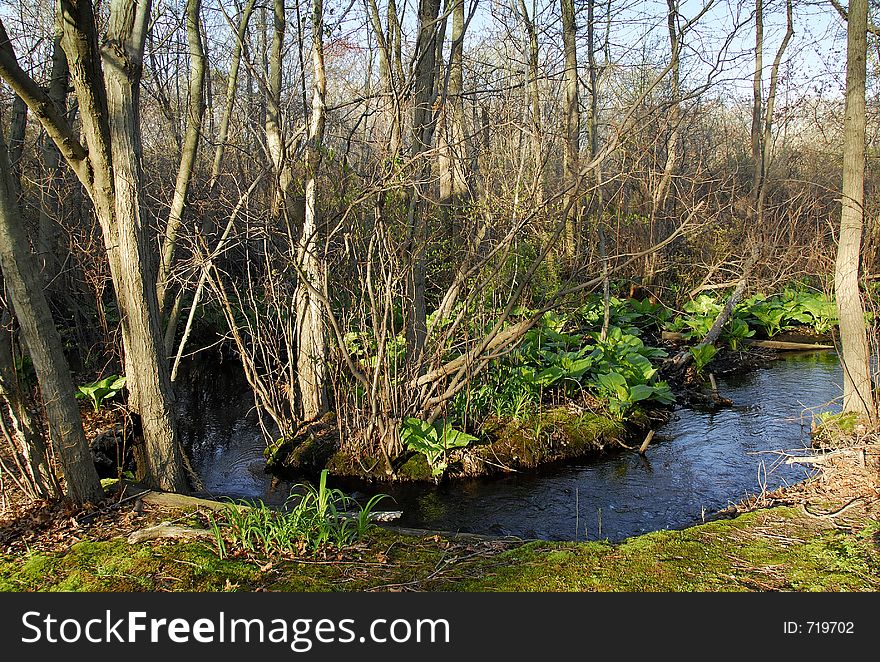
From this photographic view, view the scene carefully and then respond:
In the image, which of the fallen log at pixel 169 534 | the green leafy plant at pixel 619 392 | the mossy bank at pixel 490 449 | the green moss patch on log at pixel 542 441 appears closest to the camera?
the fallen log at pixel 169 534

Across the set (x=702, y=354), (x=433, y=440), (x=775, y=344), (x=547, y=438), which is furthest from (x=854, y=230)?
(x=775, y=344)

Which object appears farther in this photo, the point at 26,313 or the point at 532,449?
the point at 532,449

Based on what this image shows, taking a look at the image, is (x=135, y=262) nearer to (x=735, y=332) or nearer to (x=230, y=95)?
(x=230, y=95)

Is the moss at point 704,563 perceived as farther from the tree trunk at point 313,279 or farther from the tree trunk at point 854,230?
the tree trunk at point 313,279

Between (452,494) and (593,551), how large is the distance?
8.48 ft

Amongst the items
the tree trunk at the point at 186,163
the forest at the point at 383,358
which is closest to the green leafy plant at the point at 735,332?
the forest at the point at 383,358

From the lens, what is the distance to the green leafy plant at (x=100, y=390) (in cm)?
703

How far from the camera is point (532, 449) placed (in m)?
6.89

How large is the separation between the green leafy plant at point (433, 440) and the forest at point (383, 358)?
0.08ft

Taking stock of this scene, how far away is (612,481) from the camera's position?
6.37m

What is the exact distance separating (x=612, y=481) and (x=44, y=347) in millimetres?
4644

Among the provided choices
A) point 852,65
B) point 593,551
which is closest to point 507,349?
point 593,551

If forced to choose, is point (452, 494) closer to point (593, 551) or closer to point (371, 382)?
point (371, 382)
